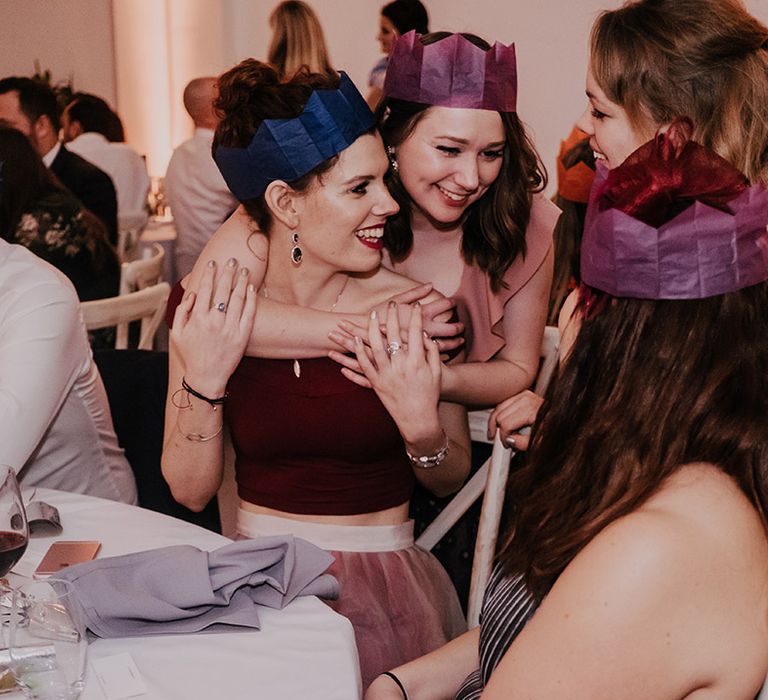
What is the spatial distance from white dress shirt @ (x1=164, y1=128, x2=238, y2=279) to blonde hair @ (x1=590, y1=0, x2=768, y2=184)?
2885mm

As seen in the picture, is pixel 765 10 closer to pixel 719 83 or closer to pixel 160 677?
pixel 719 83

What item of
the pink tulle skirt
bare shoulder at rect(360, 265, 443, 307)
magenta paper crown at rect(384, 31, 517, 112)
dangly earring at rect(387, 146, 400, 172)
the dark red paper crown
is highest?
magenta paper crown at rect(384, 31, 517, 112)

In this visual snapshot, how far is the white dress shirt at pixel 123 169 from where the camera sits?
18.9 ft

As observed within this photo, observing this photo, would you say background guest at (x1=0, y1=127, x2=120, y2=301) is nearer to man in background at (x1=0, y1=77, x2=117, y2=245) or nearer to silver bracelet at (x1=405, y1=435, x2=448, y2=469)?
man in background at (x1=0, y1=77, x2=117, y2=245)

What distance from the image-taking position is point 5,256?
6.74 ft

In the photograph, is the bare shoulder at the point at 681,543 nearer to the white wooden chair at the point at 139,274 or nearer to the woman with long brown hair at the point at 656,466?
the woman with long brown hair at the point at 656,466

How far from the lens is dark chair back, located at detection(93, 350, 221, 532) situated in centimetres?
224

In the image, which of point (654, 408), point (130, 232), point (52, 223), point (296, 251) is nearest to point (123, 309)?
point (52, 223)

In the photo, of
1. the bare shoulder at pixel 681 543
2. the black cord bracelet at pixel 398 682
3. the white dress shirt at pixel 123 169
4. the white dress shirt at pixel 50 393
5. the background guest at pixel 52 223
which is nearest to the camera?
the bare shoulder at pixel 681 543

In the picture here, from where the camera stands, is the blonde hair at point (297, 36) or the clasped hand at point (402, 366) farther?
the blonde hair at point (297, 36)

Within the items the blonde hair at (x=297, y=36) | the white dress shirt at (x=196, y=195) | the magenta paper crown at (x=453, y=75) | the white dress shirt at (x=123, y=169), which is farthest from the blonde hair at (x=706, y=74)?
the white dress shirt at (x=123, y=169)

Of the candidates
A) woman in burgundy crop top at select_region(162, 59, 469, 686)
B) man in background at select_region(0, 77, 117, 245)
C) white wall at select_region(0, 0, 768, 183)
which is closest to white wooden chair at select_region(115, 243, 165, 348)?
man in background at select_region(0, 77, 117, 245)

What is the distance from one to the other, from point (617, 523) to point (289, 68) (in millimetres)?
3653

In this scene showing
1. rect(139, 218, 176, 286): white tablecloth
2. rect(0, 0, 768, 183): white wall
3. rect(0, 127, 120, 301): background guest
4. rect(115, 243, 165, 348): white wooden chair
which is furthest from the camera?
rect(0, 0, 768, 183): white wall
